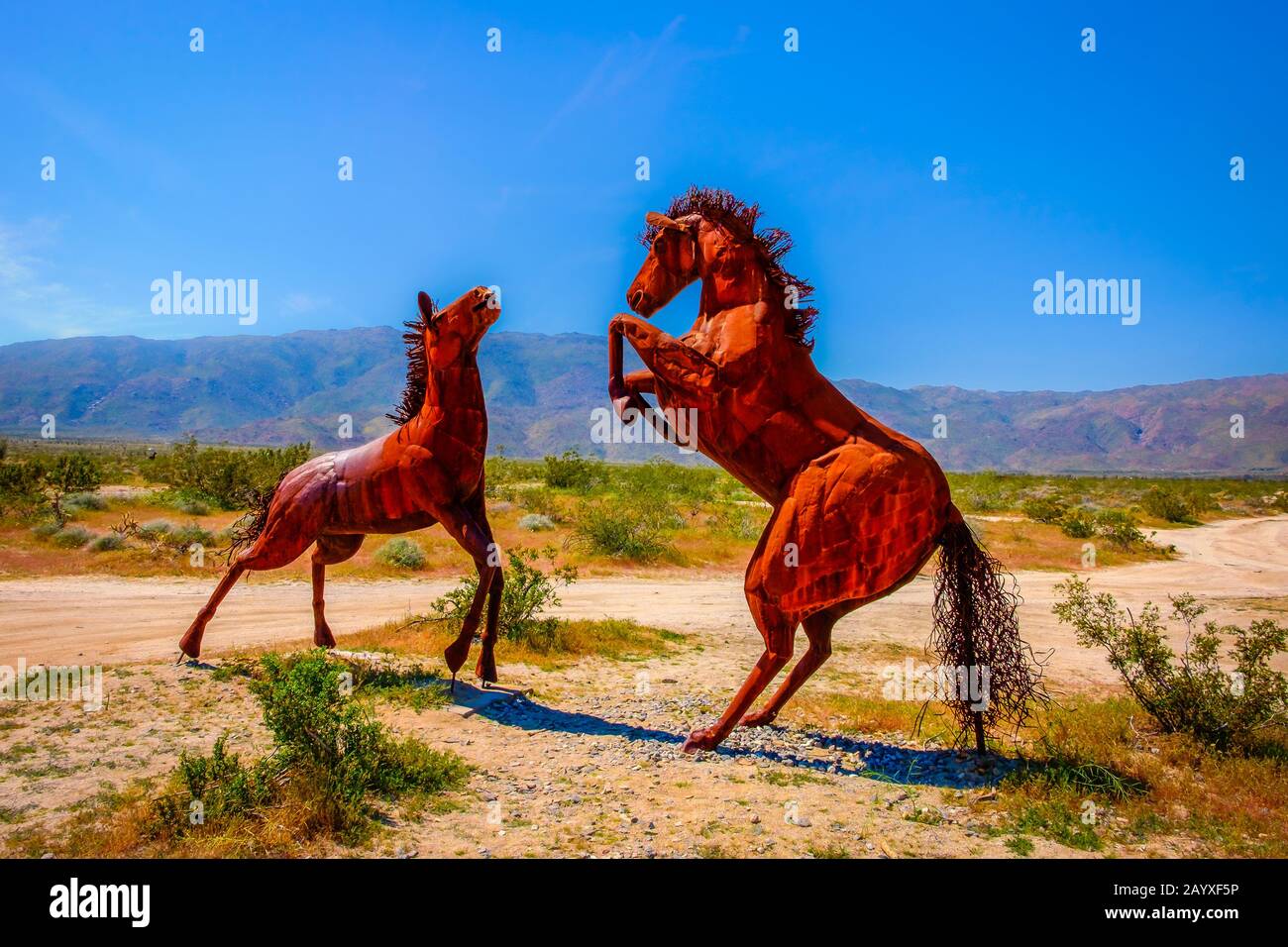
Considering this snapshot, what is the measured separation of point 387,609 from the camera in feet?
40.8

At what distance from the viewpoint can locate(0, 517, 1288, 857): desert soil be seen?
4.29 meters

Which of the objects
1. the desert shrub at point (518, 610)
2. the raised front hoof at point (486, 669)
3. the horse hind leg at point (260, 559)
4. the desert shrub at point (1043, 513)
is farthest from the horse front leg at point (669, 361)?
the desert shrub at point (1043, 513)

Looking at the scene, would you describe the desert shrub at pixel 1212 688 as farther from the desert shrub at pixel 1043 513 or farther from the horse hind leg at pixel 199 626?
the desert shrub at pixel 1043 513

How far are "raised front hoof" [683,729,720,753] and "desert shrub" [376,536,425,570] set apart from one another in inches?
491

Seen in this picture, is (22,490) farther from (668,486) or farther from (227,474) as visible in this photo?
(668,486)

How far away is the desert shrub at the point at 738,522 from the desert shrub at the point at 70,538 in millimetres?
17342

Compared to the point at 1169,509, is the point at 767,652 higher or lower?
higher

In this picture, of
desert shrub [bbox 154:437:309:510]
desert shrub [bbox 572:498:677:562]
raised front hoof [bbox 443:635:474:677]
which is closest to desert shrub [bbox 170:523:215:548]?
desert shrub [bbox 154:437:309:510]

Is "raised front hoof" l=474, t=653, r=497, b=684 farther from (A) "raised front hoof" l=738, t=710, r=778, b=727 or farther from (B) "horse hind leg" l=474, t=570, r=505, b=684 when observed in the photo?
(A) "raised front hoof" l=738, t=710, r=778, b=727

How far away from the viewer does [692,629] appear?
11.9 meters

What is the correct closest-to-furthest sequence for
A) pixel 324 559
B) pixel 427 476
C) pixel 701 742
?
pixel 701 742 → pixel 427 476 → pixel 324 559

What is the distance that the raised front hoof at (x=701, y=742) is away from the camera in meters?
5.78

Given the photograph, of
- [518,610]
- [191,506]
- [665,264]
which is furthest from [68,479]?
[665,264]

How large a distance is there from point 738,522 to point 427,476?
19.7 m
